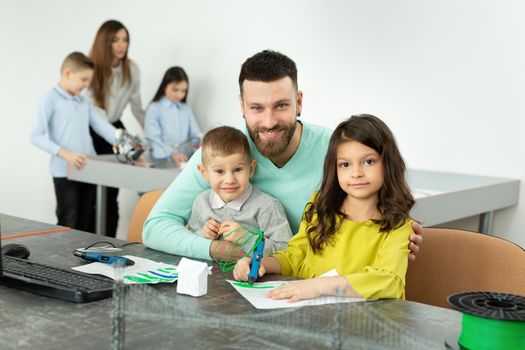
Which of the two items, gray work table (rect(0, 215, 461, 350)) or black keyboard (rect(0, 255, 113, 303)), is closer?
gray work table (rect(0, 215, 461, 350))

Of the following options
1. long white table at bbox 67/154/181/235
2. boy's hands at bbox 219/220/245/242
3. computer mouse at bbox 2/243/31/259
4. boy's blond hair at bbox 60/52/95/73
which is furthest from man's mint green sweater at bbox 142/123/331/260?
boy's blond hair at bbox 60/52/95/73

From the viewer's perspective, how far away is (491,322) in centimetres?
114

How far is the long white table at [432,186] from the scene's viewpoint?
3193mm

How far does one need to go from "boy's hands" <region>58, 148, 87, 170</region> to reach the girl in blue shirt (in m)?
0.85

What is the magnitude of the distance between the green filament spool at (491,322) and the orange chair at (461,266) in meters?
0.58

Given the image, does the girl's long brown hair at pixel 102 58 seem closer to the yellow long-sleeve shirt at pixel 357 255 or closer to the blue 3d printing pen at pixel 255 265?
the yellow long-sleeve shirt at pixel 357 255

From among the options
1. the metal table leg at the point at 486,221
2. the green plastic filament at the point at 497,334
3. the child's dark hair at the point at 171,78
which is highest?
the child's dark hair at the point at 171,78

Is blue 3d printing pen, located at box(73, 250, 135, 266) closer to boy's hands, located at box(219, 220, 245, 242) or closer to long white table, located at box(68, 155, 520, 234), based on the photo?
boy's hands, located at box(219, 220, 245, 242)

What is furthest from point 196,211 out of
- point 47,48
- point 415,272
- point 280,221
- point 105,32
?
point 47,48

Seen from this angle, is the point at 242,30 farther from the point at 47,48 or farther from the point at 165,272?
the point at 165,272

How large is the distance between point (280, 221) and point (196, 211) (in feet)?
0.89

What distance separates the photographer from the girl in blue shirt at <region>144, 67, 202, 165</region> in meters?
4.92

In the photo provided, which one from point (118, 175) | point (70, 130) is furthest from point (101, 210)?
point (70, 130)

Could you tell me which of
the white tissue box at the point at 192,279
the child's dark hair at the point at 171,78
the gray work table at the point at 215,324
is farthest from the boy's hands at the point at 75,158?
the white tissue box at the point at 192,279
